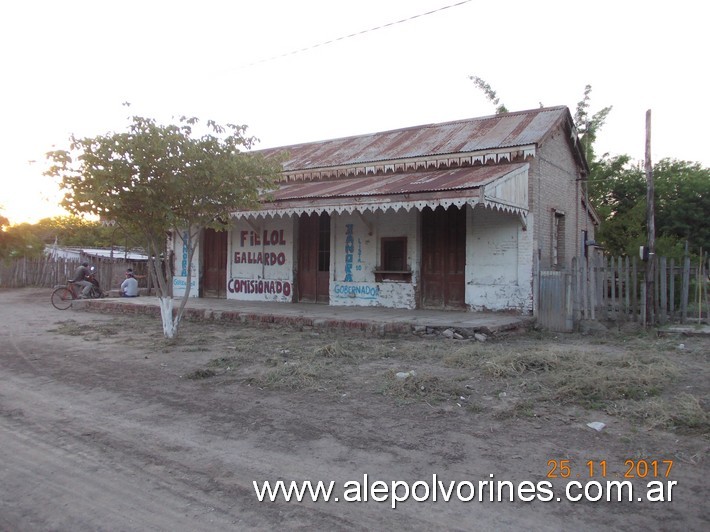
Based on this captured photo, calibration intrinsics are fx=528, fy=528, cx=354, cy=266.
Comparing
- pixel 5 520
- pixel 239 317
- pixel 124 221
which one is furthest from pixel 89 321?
pixel 5 520

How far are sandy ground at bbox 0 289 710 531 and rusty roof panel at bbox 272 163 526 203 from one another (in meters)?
4.61

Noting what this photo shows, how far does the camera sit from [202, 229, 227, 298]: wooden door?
55.2 ft

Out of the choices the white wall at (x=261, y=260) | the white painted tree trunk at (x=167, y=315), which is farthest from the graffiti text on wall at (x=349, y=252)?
the white painted tree trunk at (x=167, y=315)

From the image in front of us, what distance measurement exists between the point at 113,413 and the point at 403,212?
30.2 ft

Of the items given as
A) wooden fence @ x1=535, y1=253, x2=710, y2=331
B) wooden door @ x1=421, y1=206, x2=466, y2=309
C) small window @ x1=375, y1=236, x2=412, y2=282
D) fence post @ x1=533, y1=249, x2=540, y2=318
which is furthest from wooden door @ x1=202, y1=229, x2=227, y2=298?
wooden fence @ x1=535, y1=253, x2=710, y2=331

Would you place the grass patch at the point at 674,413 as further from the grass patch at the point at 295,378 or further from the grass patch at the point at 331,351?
the grass patch at the point at 331,351

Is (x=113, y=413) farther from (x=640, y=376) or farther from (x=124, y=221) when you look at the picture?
(x=640, y=376)

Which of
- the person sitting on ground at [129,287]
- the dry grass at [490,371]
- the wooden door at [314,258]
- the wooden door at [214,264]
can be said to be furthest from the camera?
the wooden door at [214,264]

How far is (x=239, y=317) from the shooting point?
12320 mm

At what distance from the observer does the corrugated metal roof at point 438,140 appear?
Answer: 13.0 m

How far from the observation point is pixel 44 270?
24500 mm

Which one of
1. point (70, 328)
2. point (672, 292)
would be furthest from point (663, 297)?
point (70, 328)

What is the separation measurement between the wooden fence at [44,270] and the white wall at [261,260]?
7.10 m
